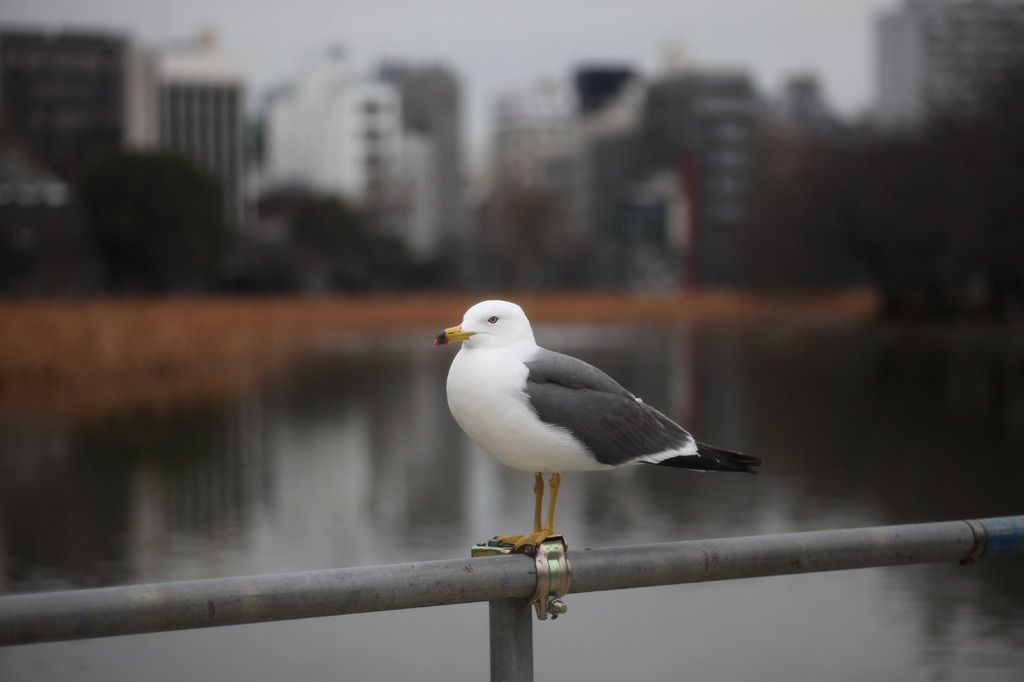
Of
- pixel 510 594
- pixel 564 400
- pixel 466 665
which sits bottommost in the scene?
pixel 466 665

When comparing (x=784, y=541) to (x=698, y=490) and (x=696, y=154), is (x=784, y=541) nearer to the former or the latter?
(x=698, y=490)

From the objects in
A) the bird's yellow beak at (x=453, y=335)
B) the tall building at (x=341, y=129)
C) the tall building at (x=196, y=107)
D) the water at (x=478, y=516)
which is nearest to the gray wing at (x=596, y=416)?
the bird's yellow beak at (x=453, y=335)

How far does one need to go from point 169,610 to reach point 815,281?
172 ft

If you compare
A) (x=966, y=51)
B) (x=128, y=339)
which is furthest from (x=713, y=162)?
(x=128, y=339)

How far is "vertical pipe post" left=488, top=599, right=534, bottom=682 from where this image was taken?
287 cm

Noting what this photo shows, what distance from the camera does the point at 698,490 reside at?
10.9 meters

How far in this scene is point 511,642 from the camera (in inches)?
113

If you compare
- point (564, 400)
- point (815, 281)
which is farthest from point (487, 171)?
point (564, 400)

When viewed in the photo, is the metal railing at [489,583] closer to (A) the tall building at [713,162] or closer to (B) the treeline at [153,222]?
(B) the treeline at [153,222]

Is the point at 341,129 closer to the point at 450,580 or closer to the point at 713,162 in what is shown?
the point at 713,162

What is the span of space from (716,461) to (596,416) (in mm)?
303

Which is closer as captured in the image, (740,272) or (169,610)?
(169,610)

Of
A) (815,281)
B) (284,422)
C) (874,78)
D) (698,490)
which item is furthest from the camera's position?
(874,78)

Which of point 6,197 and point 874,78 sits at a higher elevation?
point 874,78
